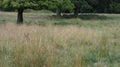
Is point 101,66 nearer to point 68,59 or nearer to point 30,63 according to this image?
point 68,59

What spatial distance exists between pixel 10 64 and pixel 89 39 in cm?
557

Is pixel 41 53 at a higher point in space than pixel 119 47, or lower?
higher

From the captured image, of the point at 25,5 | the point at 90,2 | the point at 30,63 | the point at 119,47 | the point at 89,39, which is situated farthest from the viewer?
the point at 90,2

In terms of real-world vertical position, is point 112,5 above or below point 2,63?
below

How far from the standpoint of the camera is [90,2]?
41781 mm

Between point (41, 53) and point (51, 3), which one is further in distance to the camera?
point (51, 3)

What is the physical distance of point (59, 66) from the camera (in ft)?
19.1

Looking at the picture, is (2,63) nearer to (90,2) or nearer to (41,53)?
(41,53)

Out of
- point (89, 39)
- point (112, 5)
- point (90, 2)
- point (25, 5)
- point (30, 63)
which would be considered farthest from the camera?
Answer: point (112, 5)

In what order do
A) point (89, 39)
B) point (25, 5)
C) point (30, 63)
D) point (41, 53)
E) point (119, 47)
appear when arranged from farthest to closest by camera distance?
point (25, 5)
point (89, 39)
point (119, 47)
point (41, 53)
point (30, 63)

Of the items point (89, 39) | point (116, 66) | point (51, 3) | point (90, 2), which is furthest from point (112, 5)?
point (116, 66)

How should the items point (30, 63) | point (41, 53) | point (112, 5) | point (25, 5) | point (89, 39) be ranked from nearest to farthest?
point (30, 63) → point (41, 53) → point (89, 39) → point (25, 5) → point (112, 5)

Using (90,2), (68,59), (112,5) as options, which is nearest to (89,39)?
(68,59)

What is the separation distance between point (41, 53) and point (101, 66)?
132 centimetres
